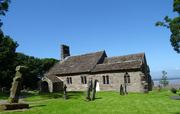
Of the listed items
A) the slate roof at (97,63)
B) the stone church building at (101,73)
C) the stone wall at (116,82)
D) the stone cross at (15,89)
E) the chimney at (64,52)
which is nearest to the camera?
the stone cross at (15,89)

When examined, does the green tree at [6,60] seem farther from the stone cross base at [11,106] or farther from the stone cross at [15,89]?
the stone cross base at [11,106]

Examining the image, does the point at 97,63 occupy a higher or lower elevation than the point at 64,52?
lower

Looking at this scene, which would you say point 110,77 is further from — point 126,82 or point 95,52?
point 95,52

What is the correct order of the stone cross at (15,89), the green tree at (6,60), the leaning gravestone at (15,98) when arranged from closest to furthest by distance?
the leaning gravestone at (15,98), the stone cross at (15,89), the green tree at (6,60)

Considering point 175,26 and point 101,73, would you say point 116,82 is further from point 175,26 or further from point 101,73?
point 175,26

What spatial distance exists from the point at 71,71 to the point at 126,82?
13.1 meters

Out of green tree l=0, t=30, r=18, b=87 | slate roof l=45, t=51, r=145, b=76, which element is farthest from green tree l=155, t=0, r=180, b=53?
green tree l=0, t=30, r=18, b=87

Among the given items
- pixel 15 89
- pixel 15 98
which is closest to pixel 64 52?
pixel 15 89

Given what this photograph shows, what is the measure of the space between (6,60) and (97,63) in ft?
68.4

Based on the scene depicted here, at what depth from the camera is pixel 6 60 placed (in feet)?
106

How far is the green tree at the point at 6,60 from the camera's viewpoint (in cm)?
3138

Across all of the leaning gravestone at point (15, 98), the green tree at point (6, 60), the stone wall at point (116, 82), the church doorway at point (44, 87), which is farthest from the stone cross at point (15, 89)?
the green tree at point (6, 60)

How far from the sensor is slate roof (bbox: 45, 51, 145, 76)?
90.7 ft

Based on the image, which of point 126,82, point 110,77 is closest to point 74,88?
point 110,77
